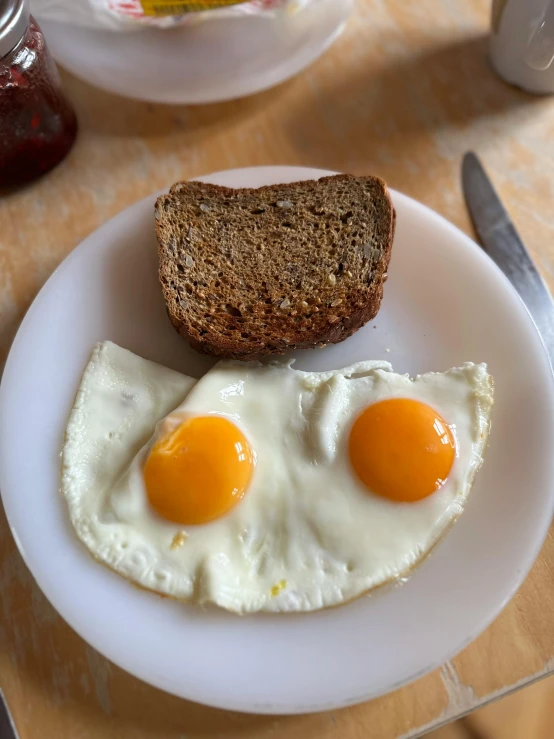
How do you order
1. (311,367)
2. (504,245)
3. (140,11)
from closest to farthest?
(311,367), (504,245), (140,11)

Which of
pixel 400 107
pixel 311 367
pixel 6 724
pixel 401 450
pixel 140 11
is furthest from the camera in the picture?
pixel 400 107

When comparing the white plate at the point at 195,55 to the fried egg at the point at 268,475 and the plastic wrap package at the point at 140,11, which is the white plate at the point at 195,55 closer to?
the plastic wrap package at the point at 140,11

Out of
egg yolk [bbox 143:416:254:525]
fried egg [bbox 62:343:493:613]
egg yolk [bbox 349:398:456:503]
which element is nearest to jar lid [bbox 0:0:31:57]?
fried egg [bbox 62:343:493:613]

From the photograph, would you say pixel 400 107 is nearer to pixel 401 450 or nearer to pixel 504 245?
pixel 504 245

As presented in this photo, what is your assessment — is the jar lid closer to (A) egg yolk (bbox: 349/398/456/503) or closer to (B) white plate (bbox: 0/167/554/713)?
(B) white plate (bbox: 0/167/554/713)

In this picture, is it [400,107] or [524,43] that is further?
[400,107]

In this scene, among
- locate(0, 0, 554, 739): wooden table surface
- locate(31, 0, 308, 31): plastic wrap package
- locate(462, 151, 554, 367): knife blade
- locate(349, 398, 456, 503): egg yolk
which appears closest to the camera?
locate(349, 398, 456, 503): egg yolk

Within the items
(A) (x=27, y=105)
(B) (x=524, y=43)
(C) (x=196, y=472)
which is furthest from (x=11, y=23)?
(B) (x=524, y=43)

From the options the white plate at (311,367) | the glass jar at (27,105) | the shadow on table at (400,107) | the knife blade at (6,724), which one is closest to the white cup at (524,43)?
the shadow on table at (400,107)
